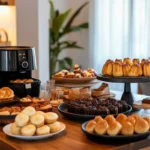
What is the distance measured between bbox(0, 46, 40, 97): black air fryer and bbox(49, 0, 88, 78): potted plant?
2734 mm

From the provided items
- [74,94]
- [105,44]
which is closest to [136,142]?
[74,94]

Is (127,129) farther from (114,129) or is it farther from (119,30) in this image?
(119,30)

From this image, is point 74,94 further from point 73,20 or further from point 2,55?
point 73,20

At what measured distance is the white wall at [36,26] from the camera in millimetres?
3674

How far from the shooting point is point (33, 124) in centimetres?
135

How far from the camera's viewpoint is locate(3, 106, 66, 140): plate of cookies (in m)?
1.32

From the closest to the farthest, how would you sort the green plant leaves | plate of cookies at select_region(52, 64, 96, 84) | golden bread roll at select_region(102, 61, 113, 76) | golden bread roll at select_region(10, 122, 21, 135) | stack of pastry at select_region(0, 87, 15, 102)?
golden bread roll at select_region(10, 122, 21, 135) < stack of pastry at select_region(0, 87, 15, 102) < golden bread roll at select_region(102, 61, 113, 76) < plate of cookies at select_region(52, 64, 96, 84) < the green plant leaves

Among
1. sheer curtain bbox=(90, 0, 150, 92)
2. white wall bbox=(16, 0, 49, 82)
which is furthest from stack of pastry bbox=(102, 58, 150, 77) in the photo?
sheer curtain bbox=(90, 0, 150, 92)

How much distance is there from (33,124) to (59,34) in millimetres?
3749

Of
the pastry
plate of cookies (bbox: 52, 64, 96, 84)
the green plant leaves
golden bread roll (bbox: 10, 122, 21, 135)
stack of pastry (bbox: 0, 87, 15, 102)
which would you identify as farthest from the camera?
the green plant leaves

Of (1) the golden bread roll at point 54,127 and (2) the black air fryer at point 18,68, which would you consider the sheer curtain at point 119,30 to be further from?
(1) the golden bread roll at point 54,127

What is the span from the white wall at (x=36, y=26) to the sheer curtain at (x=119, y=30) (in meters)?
1.20

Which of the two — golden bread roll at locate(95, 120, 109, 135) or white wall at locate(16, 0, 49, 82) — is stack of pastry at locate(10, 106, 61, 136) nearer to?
golden bread roll at locate(95, 120, 109, 135)

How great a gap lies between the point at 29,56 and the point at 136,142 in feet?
3.40
